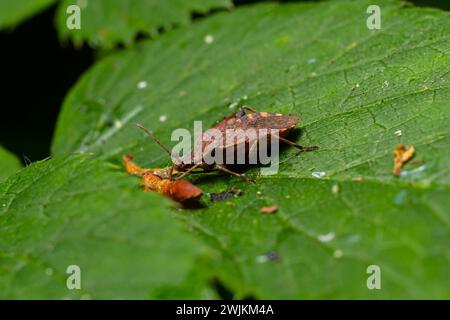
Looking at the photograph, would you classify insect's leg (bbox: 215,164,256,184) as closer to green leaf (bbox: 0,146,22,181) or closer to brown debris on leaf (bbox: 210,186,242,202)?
brown debris on leaf (bbox: 210,186,242,202)

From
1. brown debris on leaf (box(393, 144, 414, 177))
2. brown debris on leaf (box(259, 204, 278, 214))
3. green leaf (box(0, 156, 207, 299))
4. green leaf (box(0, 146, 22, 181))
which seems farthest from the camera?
green leaf (box(0, 146, 22, 181))

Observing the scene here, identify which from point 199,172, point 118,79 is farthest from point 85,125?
point 199,172

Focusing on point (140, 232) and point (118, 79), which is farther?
point (118, 79)

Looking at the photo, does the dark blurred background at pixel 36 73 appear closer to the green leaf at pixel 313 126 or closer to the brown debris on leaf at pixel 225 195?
the green leaf at pixel 313 126

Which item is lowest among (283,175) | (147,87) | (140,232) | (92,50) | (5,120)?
(140,232)

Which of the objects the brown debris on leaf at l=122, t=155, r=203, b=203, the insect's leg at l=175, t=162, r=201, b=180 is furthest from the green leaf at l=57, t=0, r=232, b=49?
the insect's leg at l=175, t=162, r=201, b=180

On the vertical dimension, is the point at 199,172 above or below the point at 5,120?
below

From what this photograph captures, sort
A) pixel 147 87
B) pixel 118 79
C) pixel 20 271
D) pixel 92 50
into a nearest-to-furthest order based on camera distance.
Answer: pixel 20 271
pixel 147 87
pixel 118 79
pixel 92 50
